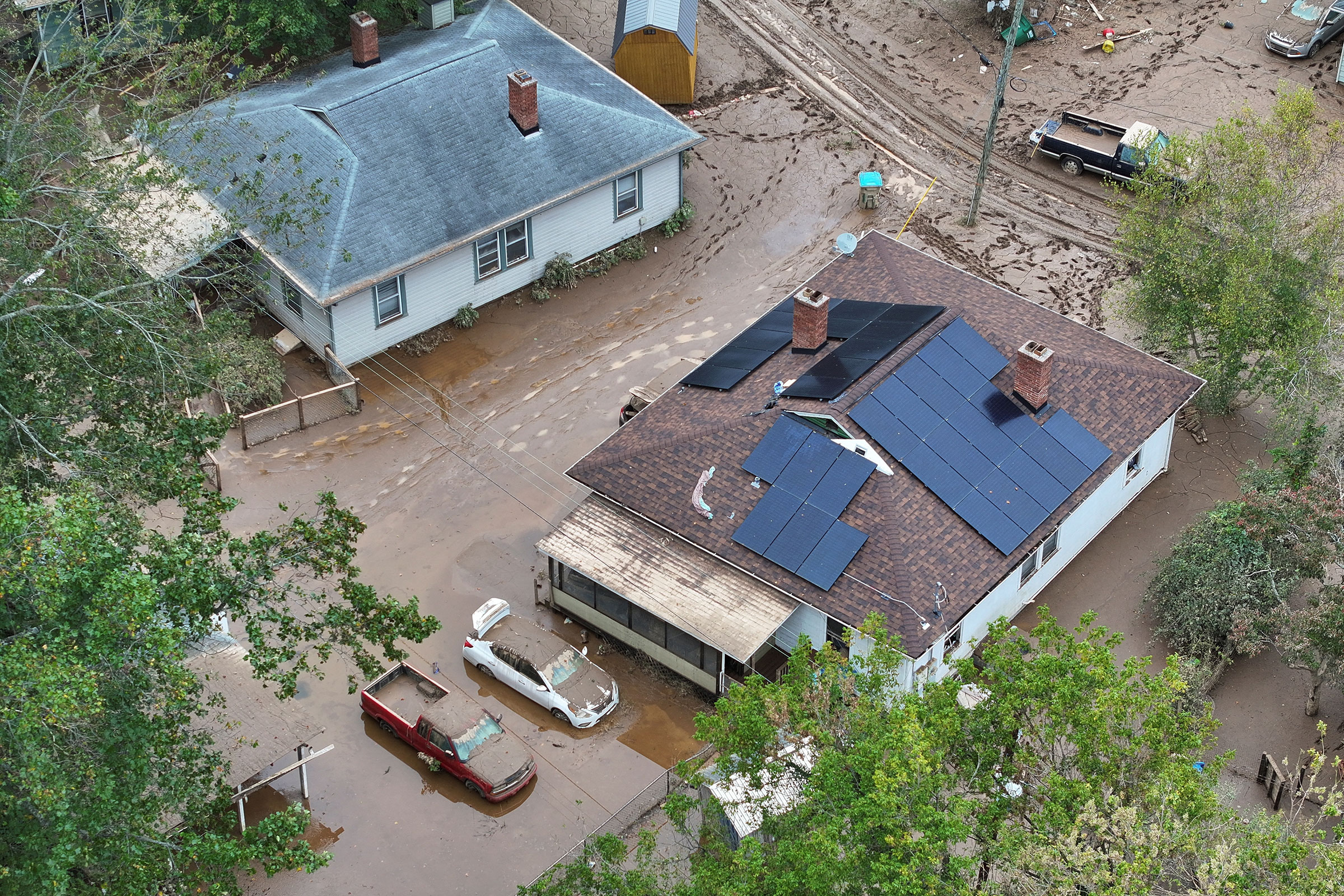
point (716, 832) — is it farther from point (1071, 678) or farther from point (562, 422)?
point (562, 422)

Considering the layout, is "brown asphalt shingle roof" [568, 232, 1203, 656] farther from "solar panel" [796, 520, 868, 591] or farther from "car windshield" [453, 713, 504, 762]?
"car windshield" [453, 713, 504, 762]

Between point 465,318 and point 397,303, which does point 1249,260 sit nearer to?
point 465,318

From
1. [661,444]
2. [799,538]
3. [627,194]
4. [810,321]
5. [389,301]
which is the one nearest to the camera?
[799,538]

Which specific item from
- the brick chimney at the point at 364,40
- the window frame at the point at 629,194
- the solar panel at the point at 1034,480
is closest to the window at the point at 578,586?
the solar panel at the point at 1034,480

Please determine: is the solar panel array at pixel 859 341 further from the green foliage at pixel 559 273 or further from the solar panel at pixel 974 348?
the green foliage at pixel 559 273

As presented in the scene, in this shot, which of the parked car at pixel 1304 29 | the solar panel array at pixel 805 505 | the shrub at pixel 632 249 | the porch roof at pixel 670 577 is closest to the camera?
the porch roof at pixel 670 577

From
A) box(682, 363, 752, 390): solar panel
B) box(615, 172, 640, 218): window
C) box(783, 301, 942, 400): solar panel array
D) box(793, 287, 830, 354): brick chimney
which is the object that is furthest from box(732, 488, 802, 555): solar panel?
box(615, 172, 640, 218): window

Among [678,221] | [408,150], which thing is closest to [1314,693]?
[678,221]

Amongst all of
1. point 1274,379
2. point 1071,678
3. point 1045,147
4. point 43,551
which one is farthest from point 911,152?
point 43,551
